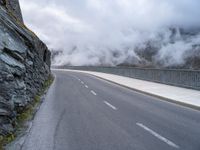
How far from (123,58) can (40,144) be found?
2676 inches

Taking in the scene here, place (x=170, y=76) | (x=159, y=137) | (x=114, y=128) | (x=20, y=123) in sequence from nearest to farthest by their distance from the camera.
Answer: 1. (x=159, y=137)
2. (x=114, y=128)
3. (x=20, y=123)
4. (x=170, y=76)

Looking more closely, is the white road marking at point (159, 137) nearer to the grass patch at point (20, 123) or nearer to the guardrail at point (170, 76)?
the grass patch at point (20, 123)

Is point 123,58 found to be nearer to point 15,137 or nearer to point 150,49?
point 150,49

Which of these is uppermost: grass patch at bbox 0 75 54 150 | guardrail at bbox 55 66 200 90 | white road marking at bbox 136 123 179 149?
guardrail at bbox 55 66 200 90

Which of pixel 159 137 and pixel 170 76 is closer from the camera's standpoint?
pixel 159 137

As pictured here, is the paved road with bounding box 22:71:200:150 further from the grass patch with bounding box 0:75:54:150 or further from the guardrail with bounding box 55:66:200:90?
the guardrail with bounding box 55:66:200:90

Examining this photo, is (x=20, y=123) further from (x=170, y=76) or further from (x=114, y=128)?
(x=170, y=76)

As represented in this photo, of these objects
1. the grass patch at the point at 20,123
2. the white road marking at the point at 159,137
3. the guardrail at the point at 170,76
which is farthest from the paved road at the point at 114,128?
the guardrail at the point at 170,76

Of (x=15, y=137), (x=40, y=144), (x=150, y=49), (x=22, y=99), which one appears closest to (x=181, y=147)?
(x=40, y=144)

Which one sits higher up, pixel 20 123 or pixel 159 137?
pixel 20 123

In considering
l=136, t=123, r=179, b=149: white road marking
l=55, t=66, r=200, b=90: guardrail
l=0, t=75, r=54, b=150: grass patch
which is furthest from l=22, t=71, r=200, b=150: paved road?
l=55, t=66, r=200, b=90: guardrail

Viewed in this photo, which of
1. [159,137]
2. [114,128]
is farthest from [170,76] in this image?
[159,137]

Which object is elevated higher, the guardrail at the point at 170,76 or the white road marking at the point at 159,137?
the guardrail at the point at 170,76

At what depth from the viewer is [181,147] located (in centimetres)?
696
